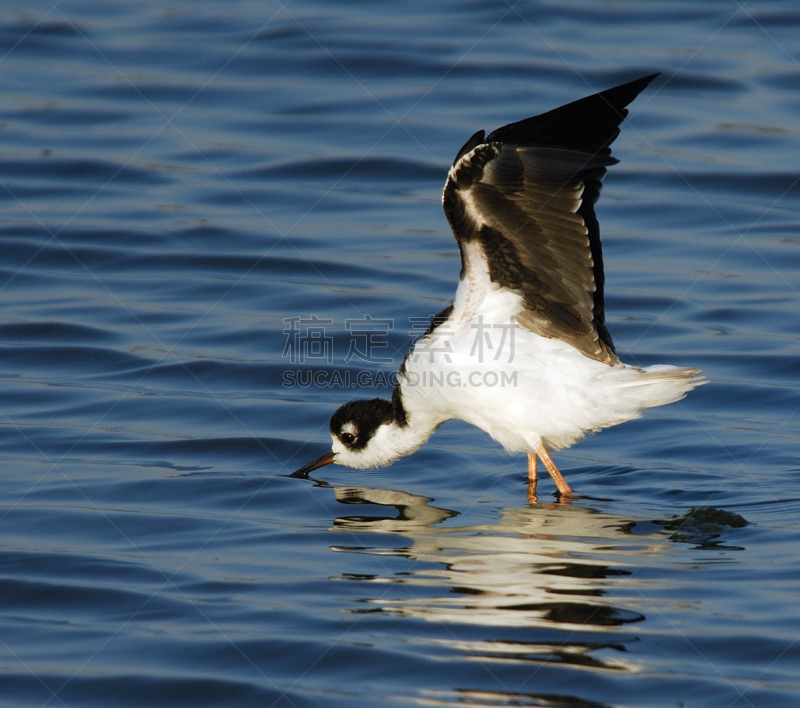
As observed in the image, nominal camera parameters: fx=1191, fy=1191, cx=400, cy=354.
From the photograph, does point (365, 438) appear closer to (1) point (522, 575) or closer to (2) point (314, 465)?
(2) point (314, 465)

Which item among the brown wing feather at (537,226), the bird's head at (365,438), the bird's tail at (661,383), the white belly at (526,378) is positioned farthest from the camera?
the bird's head at (365,438)

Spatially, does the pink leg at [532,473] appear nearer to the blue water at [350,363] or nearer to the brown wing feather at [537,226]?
the blue water at [350,363]

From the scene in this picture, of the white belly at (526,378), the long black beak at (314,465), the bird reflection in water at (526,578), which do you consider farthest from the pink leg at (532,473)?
the long black beak at (314,465)

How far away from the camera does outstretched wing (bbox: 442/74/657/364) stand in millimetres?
7312

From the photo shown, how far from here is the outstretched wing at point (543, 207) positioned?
7.31 meters

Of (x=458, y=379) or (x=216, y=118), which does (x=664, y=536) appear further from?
(x=216, y=118)

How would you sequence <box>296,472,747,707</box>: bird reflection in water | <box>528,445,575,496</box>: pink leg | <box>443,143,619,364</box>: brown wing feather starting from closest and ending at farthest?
1. <box>296,472,747,707</box>: bird reflection in water
2. <box>443,143,619,364</box>: brown wing feather
3. <box>528,445,575,496</box>: pink leg

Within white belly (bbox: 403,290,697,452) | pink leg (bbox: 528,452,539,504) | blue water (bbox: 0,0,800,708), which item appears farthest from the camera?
pink leg (bbox: 528,452,539,504)

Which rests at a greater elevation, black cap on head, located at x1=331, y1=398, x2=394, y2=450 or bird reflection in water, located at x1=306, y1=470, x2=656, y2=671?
black cap on head, located at x1=331, y1=398, x2=394, y2=450

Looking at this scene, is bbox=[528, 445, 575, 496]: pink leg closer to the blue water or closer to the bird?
the bird

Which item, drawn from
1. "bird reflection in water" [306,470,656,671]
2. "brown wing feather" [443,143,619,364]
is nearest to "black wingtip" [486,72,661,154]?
"brown wing feather" [443,143,619,364]

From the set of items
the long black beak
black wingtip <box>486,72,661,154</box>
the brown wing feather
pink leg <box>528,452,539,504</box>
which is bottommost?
the long black beak

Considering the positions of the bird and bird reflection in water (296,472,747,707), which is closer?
bird reflection in water (296,472,747,707)

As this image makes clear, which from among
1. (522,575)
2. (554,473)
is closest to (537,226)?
(554,473)
